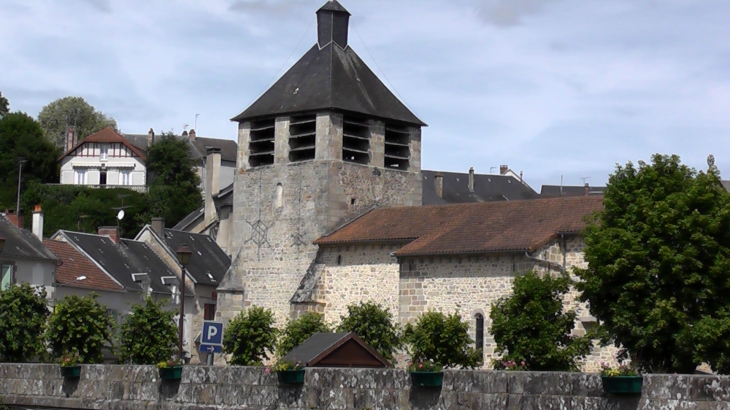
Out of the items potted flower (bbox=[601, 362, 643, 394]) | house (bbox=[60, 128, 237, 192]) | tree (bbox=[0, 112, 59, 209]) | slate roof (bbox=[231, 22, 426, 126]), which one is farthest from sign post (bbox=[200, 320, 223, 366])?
house (bbox=[60, 128, 237, 192])

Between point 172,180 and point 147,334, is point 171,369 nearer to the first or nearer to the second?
point 147,334

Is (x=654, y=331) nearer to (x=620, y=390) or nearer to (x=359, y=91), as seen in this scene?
(x=620, y=390)

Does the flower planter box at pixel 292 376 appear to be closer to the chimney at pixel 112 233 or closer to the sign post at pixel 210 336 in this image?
the sign post at pixel 210 336

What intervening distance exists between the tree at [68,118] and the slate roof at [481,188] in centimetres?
3555

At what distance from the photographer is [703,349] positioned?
27.7 metres

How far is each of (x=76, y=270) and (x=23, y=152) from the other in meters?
44.0

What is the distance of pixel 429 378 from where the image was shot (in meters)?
17.1

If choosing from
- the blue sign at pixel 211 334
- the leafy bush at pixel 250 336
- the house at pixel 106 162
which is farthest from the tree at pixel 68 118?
the blue sign at pixel 211 334

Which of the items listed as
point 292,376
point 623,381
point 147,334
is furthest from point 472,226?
point 623,381

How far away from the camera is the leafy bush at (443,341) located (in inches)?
1310

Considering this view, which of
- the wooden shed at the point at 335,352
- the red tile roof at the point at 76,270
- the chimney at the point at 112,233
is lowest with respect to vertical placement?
the wooden shed at the point at 335,352

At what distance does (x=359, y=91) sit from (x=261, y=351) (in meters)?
10.9

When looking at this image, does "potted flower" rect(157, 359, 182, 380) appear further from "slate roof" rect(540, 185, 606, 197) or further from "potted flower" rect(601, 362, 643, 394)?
"slate roof" rect(540, 185, 606, 197)

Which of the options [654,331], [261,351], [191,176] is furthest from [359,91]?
[191,176]
